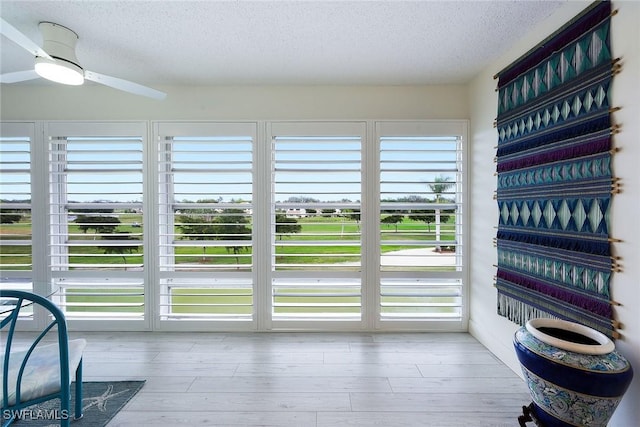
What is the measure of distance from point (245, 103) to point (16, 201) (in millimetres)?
2463

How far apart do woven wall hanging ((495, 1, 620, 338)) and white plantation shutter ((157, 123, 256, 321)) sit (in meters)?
2.26

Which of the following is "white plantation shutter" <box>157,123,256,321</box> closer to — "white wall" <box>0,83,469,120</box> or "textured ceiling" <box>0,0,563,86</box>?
"white wall" <box>0,83,469,120</box>

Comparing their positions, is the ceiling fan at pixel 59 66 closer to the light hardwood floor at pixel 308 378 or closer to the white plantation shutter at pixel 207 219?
the white plantation shutter at pixel 207 219

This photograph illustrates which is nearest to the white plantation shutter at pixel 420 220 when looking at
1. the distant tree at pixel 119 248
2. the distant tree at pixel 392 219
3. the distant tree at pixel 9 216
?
the distant tree at pixel 392 219

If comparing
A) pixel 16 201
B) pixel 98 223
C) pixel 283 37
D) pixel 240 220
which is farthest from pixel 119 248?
pixel 283 37

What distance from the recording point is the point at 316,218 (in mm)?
2875

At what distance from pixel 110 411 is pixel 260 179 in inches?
80.0

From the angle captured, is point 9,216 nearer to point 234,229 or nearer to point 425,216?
point 234,229

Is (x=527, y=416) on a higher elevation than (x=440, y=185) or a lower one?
lower

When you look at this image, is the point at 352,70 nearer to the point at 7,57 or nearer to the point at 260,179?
the point at 260,179

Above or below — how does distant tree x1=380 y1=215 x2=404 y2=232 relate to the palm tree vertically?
below

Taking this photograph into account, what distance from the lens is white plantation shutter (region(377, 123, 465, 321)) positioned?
2.86 m

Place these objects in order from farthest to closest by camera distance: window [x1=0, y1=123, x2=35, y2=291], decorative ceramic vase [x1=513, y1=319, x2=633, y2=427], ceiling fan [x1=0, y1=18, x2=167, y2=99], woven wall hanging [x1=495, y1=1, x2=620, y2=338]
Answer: window [x1=0, y1=123, x2=35, y2=291], ceiling fan [x1=0, y1=18, x2=167, y2=99], woven wall hanging [x1=495, y1=1, x2=620, y2=338], decorative ceramic vase [x1=513, y1=319, x2=633, y2=427]

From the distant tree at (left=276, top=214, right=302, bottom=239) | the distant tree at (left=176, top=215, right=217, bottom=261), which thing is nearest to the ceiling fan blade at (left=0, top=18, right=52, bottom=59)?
the distant tree at (left=176, top=215, right=217, bottom=261)
